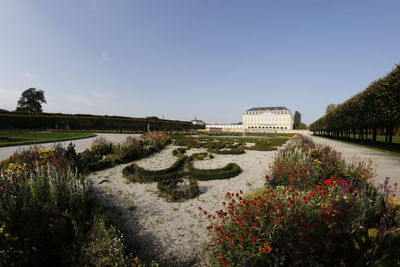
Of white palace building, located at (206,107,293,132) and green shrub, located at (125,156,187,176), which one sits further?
white palace building, located at (206,107,293,132)

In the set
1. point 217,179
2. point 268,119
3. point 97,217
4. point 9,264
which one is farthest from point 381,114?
point 268,119

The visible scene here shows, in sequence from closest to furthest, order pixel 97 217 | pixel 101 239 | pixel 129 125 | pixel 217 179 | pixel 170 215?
pixel 101 239
pixel 97 217
pixel 170 215
pixel 217 179
pixel 129 125

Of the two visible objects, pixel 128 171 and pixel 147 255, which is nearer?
pixel 147 255

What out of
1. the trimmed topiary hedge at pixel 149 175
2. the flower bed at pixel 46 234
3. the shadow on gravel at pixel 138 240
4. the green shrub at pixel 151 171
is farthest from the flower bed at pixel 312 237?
the green shrub at pixel 151 171

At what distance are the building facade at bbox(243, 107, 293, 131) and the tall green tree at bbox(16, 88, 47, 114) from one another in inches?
3465

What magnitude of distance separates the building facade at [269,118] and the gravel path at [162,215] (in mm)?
89231

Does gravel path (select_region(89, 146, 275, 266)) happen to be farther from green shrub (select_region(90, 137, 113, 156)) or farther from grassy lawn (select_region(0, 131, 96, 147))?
grassy lawn (select_region(0, 131, 96, 147))

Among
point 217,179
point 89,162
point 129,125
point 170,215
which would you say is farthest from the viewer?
point 129,125

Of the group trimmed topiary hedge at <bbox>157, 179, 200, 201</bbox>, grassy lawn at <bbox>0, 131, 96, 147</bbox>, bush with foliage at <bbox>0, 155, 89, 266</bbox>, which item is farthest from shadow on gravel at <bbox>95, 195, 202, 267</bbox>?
grassy lawn at <bbox>0, 131, 96, 147</bbox>

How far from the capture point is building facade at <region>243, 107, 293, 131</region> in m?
91.9

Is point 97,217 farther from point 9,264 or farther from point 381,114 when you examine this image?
point 381,114

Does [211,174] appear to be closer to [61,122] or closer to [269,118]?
[61,122]

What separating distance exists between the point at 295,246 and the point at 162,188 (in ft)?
12.3

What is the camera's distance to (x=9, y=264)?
196 centimetres
